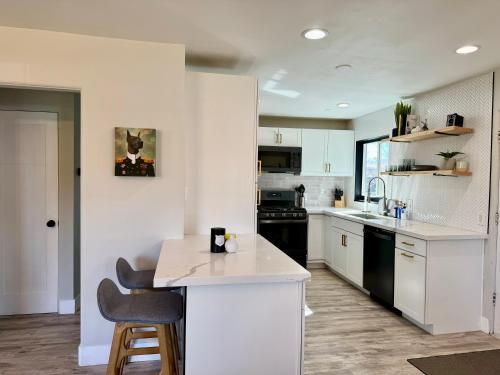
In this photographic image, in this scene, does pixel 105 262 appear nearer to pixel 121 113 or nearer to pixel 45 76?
pixel 121 113

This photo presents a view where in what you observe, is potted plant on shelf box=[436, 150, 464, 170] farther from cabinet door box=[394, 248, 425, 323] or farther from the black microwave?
the black microwave

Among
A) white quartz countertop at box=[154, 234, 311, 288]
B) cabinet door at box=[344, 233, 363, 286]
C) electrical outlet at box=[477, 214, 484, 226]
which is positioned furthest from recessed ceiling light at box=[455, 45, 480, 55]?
cabinet door at box=[344, 233, 363, 286]

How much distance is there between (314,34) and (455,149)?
2.10 m

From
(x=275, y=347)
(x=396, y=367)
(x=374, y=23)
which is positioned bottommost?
(x=396, y=367)

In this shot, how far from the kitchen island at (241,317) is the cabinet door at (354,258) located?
8.12ft

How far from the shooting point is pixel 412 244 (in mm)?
3162

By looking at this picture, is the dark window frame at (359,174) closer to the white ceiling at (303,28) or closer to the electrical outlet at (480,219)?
the white ceiling at (303,28)

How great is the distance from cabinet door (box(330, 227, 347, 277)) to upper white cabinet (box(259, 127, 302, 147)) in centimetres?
147

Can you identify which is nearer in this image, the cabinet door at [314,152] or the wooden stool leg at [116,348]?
the wooden stool leg at [116,348]

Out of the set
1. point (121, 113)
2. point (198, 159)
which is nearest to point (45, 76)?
point (121, 113)

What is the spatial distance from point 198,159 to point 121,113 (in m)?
0.71

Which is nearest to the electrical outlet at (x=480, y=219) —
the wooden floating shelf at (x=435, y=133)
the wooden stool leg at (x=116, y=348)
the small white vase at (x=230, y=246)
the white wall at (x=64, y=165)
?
the wooden floating shelf at (x=435, y=133)

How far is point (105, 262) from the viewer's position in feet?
8.21

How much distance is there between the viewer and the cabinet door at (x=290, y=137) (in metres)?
5.16
